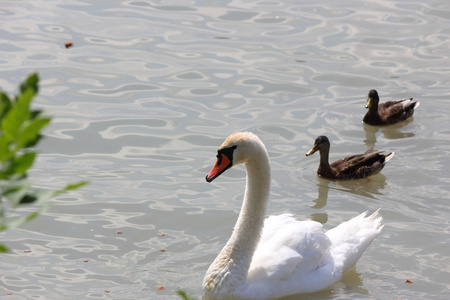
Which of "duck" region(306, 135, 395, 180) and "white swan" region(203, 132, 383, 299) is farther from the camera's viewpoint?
"duck" region(306, 135, 395, 180)

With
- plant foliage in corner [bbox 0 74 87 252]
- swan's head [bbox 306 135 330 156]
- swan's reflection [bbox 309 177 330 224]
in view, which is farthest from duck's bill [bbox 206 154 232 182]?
plant foliage in corner [bbox 0 74 87 252]

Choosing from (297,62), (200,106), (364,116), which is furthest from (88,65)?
(364,116)

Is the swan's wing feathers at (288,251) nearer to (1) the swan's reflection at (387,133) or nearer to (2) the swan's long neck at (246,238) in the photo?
(2) the swan's long neck at (246,238)

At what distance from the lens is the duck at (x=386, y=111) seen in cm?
1045

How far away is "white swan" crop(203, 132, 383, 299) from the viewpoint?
18.8ft

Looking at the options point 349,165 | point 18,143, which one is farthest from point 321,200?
point 18,143

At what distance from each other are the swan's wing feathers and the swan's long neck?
13 centimetres

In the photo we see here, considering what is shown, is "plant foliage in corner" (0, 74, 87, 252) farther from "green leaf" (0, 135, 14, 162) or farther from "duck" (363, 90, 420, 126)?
"duck" (363, 90, 420, 126)

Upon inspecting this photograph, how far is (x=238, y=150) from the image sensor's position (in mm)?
5785

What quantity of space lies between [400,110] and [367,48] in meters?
3.08

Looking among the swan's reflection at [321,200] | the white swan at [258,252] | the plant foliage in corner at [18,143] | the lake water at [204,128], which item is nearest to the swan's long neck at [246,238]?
the white swan at [258,252]

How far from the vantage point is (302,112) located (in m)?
10.8

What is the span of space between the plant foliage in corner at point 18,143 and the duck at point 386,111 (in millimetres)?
9818

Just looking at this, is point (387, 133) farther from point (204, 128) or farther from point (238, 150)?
point (238, 150)
